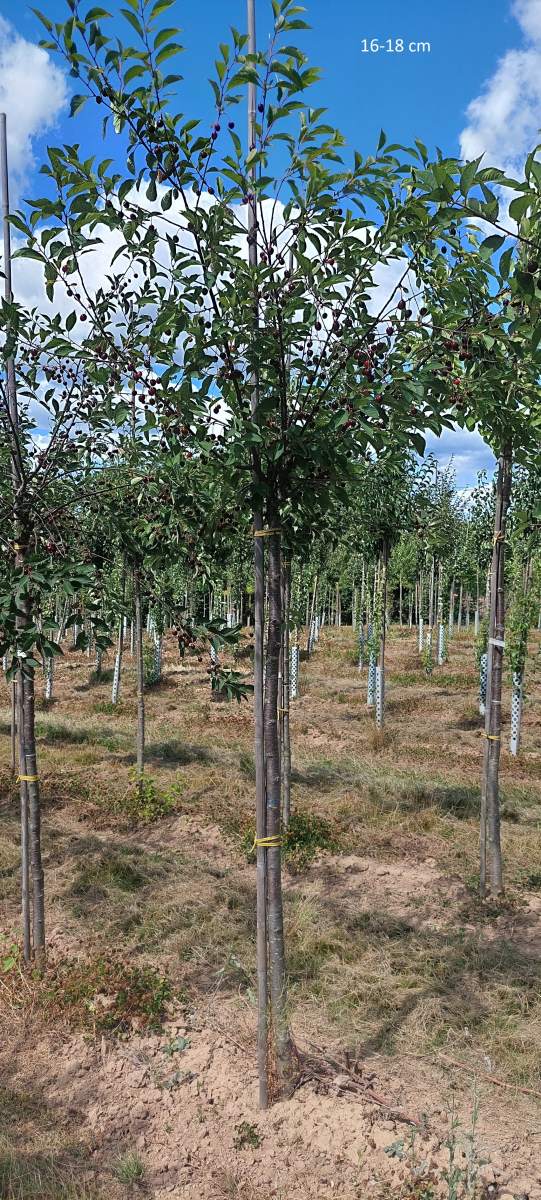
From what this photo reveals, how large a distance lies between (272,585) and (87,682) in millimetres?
19932

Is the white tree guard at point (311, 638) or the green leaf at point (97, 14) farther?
the white tree guard at point (311, 638)

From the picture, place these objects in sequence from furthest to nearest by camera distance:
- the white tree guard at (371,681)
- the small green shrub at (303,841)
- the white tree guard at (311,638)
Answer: the white tree guard at (311,638) < the white tree guard at (371,681) < the small green shrub at (303,841)

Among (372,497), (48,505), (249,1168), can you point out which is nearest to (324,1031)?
(249,1168)

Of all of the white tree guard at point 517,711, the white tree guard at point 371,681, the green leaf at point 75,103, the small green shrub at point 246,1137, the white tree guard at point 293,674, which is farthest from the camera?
the white tree guard at point 293,674

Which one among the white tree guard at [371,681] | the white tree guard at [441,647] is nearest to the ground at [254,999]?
A: the white tree guard at [371,681]

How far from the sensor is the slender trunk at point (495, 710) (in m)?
6.79

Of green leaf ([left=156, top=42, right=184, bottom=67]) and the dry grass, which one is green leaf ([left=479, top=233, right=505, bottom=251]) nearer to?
green leaf ([left=156, top=42, right=184, bottom=67])

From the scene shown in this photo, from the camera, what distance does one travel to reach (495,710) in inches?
269

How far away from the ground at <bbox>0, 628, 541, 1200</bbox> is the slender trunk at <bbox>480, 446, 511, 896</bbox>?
42 cm

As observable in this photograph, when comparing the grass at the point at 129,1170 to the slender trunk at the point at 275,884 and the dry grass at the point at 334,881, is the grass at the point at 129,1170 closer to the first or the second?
the slender trunk at the point at 275,884

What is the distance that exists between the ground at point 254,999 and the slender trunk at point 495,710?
0.42 m

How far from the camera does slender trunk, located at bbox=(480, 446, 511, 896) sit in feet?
22.3

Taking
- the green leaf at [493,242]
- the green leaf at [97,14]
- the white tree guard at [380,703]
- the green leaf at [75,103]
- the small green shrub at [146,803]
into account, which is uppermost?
the green leaf at [97,14]

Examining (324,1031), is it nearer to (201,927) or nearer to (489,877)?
(201,927)
